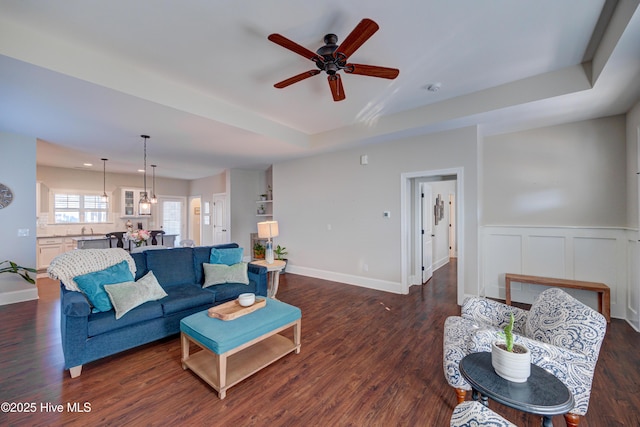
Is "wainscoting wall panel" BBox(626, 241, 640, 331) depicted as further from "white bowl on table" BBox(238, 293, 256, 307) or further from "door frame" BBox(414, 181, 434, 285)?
"white bowl on table" BBox(238, 293, 256, 307)

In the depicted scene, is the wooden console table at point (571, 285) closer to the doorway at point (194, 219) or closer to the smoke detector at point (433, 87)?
the smoke detector at point (433, 87)

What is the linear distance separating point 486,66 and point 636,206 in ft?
7.91

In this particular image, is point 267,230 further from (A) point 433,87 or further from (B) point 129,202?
(B) point 129,202

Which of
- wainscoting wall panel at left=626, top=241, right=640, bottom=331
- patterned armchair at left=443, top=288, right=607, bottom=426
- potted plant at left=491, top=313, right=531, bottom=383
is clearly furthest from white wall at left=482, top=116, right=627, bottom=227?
potted plant at left=491, top=313, right=531, bottom=383

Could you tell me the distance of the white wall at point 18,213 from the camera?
13.5 feet

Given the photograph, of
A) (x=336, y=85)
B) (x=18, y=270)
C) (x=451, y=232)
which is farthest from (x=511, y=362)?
(x=451, y=232)

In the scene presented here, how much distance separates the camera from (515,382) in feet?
4.56

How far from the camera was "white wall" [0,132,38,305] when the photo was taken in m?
4.11

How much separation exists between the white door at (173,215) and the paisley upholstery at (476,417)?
30.3ft

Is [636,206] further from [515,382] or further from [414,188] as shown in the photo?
[515,382]

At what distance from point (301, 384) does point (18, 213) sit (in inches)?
207

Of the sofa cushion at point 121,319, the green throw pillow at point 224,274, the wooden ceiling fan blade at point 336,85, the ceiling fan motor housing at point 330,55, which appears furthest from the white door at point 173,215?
the ceiling fan motor housing at point 330,55

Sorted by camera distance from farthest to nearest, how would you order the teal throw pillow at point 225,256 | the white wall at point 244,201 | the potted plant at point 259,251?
the white wall at point 244,201 → the potted plant at point 259,251 → the teal throw pillow at point 225,256

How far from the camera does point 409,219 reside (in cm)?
471
